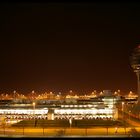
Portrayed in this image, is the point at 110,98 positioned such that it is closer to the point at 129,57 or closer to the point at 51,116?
the point at 129,57

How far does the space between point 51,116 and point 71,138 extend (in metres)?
5.35

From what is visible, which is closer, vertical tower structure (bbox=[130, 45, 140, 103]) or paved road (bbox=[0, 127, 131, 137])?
paved road (bbox=[0, 127, 131, 137])

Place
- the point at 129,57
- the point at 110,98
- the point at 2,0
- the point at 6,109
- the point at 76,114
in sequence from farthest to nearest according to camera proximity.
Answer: the point at 110,98, the point at 129,57, the point at 6,109, the point at 76,114, the point at 2,0

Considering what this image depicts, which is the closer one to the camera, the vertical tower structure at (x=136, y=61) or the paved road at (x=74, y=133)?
the paved road at (x=74, y=133)

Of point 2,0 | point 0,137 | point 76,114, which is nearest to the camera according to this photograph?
Result: point 2,0

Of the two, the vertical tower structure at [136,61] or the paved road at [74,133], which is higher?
the vertical tower structure at [136,61]

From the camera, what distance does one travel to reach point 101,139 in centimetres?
373

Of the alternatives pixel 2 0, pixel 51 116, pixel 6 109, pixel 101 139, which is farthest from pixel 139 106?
pixel 2 0

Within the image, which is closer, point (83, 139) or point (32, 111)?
point (83, 139)

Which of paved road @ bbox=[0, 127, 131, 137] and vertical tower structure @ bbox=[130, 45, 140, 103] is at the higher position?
vertical tower structure @ bbox=[130, 45, 140, 103]

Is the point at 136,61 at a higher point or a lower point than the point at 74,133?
higher

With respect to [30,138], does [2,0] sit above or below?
above

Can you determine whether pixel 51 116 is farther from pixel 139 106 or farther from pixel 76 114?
pixel 139 106

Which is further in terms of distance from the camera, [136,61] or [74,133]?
[136,61]
